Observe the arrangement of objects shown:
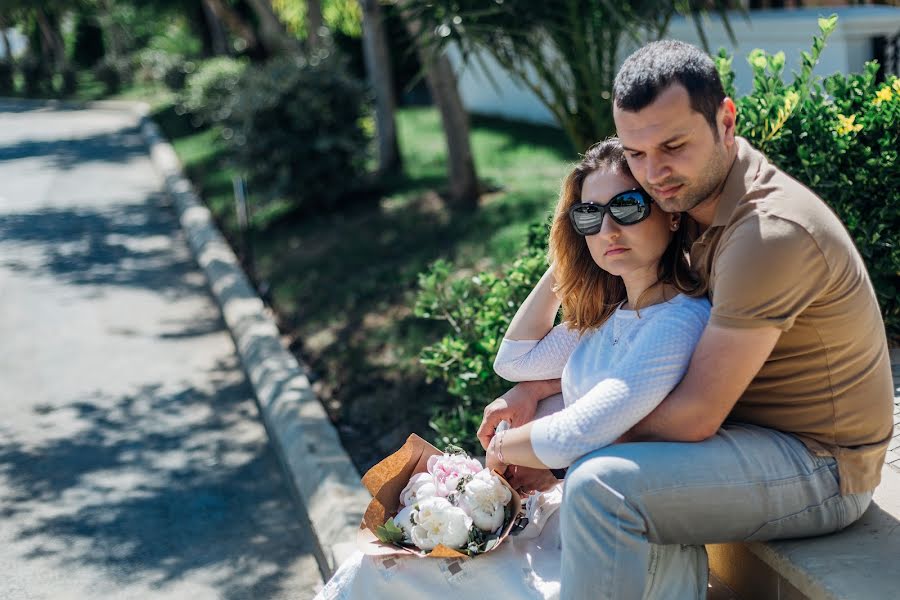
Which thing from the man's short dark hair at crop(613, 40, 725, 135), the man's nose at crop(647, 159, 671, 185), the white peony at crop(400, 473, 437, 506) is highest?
the man's short dark hair at crop(613, 40, 725, 135)

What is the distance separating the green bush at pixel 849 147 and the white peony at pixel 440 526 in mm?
2416

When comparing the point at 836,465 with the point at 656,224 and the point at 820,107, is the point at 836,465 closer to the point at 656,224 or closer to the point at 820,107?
the point at 656,224

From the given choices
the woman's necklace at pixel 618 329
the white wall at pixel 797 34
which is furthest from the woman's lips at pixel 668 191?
the white wall at pixel 797 34

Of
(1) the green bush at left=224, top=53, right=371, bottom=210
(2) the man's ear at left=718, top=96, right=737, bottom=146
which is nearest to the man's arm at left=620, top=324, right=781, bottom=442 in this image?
(2) the man's ear at left=718, top=96, right=737, bottom=146

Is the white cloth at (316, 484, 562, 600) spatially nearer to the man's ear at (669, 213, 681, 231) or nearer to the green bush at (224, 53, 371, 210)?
the man's ear at (669, 213, 681, 231)

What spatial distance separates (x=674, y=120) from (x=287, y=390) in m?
3.95

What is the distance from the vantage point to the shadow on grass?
437 centimetres

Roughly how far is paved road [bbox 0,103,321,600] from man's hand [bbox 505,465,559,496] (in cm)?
142

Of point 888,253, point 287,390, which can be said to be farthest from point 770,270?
point 287,390

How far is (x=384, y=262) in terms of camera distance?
841 cm

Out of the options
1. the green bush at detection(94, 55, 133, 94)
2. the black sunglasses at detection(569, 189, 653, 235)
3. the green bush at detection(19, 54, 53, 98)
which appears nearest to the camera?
the black sunglasses at detection(569, 189, 653, 235)

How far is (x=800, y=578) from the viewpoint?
8.46 feet

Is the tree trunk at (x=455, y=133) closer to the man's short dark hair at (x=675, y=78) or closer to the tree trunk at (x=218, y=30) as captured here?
the man's short dark hair at (x=675, y=78)

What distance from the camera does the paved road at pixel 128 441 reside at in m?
4.33
